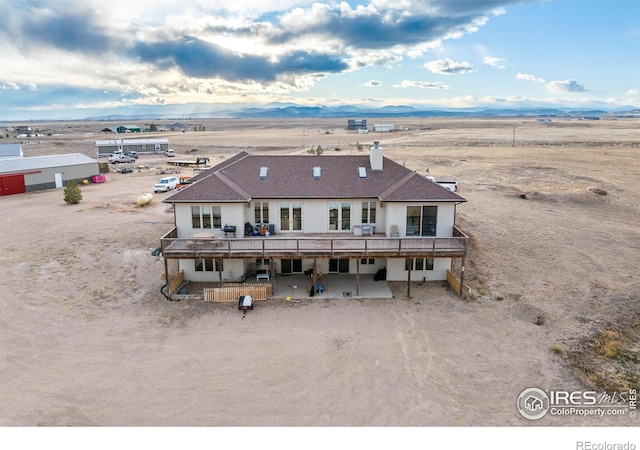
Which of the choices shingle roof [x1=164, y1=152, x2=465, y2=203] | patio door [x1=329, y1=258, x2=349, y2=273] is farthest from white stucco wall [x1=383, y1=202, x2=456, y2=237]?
patio door [x1=329, y1=258, x2=349, y2=273]

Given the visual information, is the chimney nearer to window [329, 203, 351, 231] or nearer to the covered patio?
window [329, 203, 351, 231]

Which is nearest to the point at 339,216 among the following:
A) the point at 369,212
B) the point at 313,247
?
the point at 369,212

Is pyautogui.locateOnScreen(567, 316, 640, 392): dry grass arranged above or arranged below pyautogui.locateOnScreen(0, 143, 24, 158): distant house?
below

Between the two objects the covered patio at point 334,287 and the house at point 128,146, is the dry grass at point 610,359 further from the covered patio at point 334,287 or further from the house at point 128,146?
the house at point 128,146

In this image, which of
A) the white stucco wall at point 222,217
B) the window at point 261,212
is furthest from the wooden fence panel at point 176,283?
the window at point 261,212

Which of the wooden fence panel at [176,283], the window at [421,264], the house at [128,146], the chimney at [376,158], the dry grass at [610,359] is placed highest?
the chimney at [376,158]

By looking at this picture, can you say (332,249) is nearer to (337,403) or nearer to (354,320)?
(354,320)
